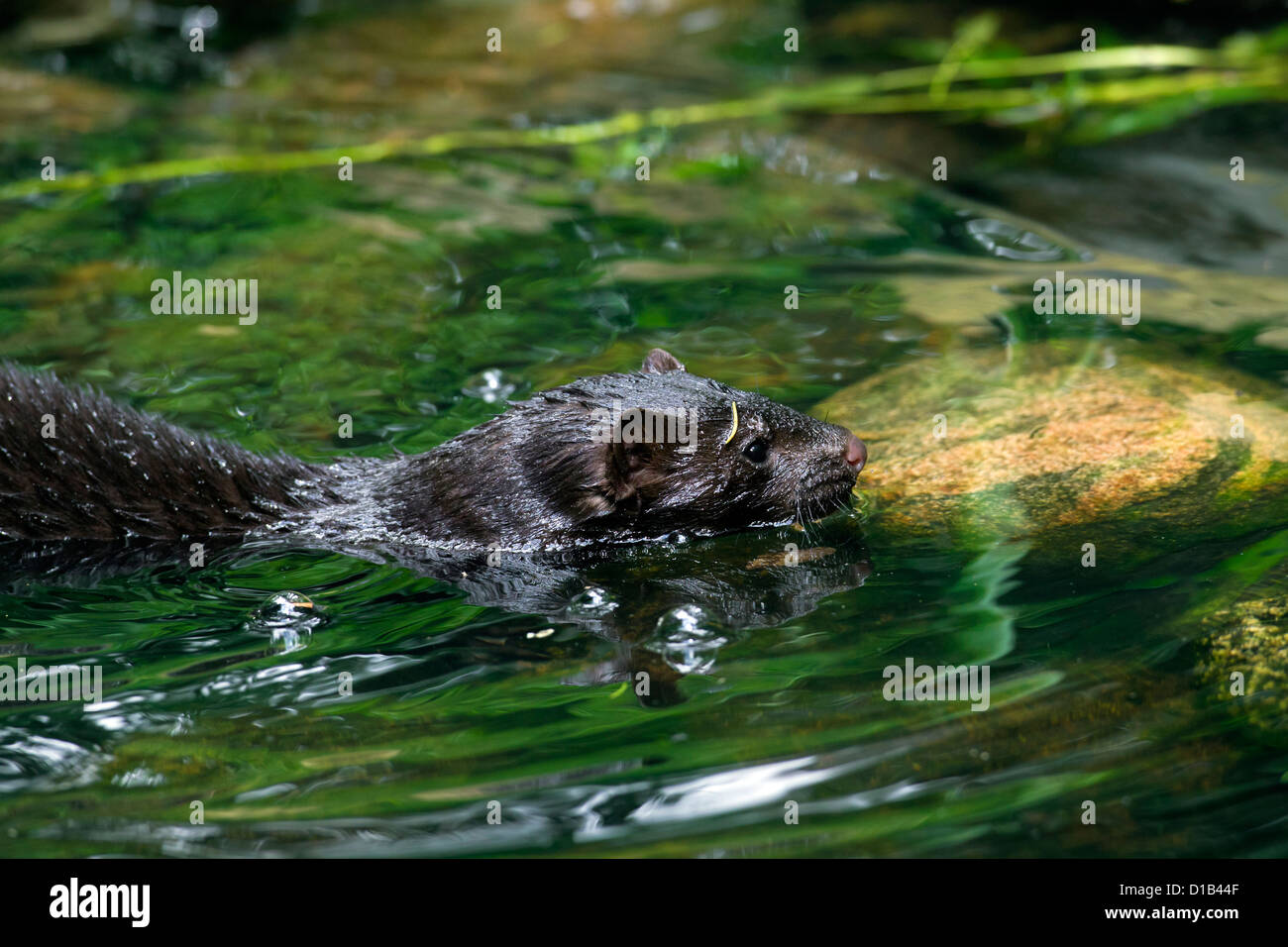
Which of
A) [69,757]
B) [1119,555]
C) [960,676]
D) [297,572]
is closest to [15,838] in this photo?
[69,757]

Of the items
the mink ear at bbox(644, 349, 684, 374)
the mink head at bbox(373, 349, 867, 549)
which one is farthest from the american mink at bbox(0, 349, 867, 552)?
the mink ear at bbox(644, 349, 684, 374)

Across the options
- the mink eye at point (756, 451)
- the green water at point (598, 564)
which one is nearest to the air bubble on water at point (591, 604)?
the green water at point (598, 564)

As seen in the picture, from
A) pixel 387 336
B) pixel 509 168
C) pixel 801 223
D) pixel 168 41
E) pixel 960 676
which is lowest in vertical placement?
→ pixel 960 676

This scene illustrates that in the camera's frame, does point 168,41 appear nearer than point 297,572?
No

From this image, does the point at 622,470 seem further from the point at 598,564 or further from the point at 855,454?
the point at 855,454
